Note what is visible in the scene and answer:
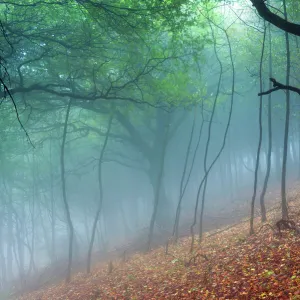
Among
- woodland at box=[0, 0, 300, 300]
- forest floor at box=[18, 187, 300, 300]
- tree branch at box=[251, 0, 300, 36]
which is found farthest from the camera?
woodland at box=[0, 0, 300, 300]

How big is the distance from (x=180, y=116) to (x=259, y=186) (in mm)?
17705

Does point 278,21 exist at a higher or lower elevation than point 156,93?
lower

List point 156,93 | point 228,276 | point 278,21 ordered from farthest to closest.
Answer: point 156,93
point 228,276
point 278,21

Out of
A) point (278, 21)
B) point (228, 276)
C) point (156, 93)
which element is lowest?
point (228, 276)

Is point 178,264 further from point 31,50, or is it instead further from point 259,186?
point 259,186

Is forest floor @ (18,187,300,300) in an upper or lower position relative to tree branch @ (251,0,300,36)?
lower

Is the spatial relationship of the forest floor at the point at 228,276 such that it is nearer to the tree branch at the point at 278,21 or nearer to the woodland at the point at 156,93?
the woodland at the point at 156,93

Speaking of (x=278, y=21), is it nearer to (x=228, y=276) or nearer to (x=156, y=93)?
(x=228, y=276)

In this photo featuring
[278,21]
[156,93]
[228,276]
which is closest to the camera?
[278,21]

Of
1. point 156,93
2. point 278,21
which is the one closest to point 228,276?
point 278,21

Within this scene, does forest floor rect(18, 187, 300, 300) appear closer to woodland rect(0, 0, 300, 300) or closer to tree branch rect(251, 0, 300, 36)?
woodland rect(0, 0, 300, 300)

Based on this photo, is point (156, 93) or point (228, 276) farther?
point (156, 93)

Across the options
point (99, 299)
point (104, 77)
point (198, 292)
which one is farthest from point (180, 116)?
point (198, 292)

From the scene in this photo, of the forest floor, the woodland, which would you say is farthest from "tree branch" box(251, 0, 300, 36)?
the forest floor
